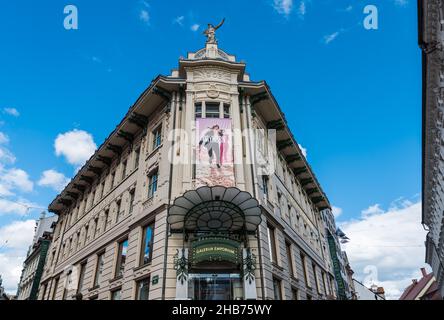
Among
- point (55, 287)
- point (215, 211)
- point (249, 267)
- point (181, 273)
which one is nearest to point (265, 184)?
point (215, 211)

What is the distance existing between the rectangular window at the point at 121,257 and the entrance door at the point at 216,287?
6.03 metres

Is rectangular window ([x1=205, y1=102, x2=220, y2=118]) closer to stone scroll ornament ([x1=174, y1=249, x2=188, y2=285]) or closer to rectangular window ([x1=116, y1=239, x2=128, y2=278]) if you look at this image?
stone scroll ornament ([x1=174, y1=249, x2=188, y2=285])

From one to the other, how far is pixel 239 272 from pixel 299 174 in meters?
18.2

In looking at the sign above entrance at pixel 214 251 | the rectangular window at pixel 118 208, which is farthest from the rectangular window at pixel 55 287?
the sign above entrance at pixel 214 251

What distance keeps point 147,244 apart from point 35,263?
3854cm

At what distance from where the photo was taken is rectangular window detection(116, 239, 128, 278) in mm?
18183

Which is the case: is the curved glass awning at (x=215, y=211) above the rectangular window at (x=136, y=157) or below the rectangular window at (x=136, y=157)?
below

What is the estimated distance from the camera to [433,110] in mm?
22859

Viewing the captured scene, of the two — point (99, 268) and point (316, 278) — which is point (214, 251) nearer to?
point (99, 268)

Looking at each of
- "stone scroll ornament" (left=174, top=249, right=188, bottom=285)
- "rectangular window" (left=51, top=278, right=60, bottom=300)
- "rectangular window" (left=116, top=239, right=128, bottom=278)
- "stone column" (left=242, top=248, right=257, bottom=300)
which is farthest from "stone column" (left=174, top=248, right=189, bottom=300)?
"rectangular window" (left=51, top=278, right=60, bottom=300)

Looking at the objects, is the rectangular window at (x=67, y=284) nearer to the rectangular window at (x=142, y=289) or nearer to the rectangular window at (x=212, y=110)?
the rectangular window at (x=142, y=289)

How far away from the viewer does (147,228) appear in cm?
1752

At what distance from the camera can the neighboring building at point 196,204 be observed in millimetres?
14094

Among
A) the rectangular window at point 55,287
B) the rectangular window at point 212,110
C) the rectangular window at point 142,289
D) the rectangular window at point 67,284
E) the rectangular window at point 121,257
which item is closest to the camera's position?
the rectangular window at point 142,289
